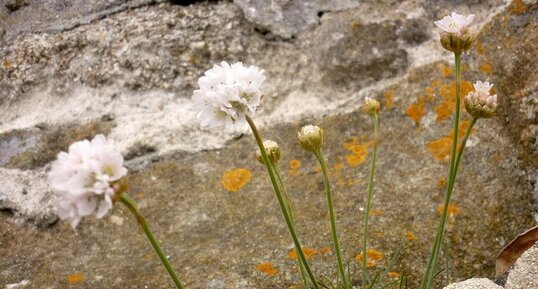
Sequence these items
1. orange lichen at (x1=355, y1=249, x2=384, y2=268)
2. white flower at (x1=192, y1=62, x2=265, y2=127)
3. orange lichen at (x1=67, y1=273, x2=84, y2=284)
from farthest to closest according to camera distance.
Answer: orange lichen at (x1=67, y1=273, x2=84, y2=284), orange lichen at (x1=355, y1=249, x2=384, y2=268), white flower at (x1=192, y1=62, x2=265, y2=127)

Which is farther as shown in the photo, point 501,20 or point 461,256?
point 501,20

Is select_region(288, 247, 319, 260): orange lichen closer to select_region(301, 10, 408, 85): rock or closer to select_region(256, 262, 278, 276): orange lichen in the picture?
select_region(256, 262, 278, 276): orange lichen

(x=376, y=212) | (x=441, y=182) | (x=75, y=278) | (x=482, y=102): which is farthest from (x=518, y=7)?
(x=75, y=278)

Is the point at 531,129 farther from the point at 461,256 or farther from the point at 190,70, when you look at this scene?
the point at 190,70

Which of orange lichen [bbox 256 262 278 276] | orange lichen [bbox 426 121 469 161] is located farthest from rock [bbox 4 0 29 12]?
orange lichen [bbox 426 121 469 161]

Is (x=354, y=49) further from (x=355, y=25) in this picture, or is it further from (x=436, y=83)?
(x=436, y=83)

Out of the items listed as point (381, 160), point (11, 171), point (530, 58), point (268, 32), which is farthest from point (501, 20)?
point (11, 171)
